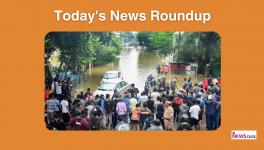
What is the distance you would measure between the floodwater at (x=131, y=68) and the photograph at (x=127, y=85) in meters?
0.05

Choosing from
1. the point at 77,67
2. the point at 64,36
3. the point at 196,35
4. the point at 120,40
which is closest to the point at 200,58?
the point at 196,35

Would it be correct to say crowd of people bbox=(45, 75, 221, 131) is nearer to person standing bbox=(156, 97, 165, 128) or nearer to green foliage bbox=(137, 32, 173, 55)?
person standing bbox=(156, 97, 165, 128)

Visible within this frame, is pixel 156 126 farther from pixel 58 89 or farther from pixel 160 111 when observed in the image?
pixel 58 89

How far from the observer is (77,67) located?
18.1 meters

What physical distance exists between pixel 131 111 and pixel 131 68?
33.8 ft

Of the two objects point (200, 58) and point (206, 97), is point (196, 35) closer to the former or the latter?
point (200, 58)

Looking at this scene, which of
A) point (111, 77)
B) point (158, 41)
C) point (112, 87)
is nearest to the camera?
point (112, 87)

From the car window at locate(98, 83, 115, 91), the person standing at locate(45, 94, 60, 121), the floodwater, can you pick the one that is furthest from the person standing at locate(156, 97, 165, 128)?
the car window at locate(98, 83, 115, 91)

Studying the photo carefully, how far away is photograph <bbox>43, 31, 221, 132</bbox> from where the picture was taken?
1464 cm

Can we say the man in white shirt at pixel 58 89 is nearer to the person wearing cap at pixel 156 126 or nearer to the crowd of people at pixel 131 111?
the crowd of people at pixel 131 111

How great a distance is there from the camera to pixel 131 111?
598 inches

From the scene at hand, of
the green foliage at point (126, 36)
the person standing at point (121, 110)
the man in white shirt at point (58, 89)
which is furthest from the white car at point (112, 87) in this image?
the person standing at point (121, 110)

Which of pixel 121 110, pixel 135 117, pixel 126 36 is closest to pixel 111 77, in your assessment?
pixel 126 36

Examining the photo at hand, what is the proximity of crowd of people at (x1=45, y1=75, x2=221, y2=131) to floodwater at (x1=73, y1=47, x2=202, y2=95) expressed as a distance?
2258 millimetres
